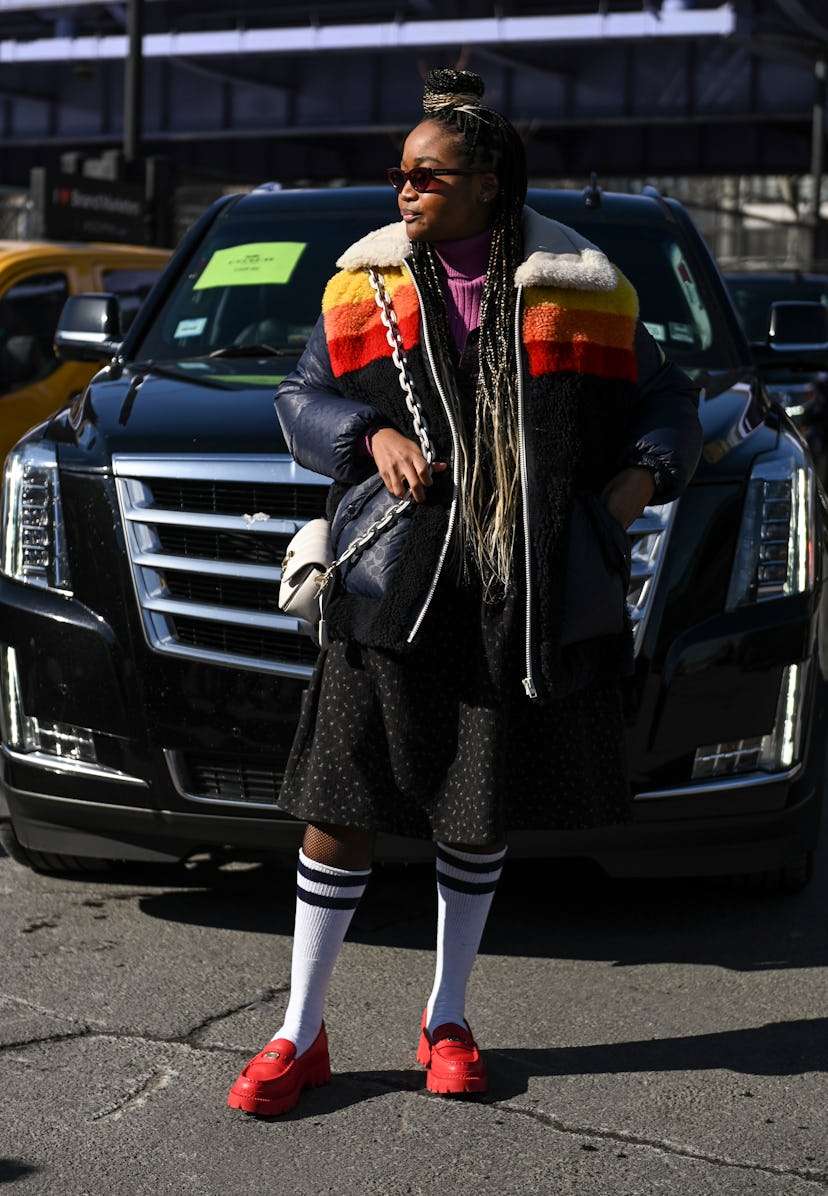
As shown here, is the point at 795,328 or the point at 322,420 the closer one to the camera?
the point at 322,420

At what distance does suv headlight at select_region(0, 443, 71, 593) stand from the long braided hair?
152cm

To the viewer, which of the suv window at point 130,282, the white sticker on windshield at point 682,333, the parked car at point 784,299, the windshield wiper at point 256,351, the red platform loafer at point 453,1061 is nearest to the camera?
the red platform loafer at point 453,1061

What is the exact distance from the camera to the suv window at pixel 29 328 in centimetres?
1088

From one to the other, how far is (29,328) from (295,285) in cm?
569

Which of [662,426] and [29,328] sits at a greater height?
[662,426]

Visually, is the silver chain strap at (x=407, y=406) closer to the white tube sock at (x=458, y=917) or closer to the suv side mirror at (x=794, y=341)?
the white tube sock at (x=458, y=917)

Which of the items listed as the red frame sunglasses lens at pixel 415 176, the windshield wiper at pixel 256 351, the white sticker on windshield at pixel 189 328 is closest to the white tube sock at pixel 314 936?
the red frame sunglasses lens at pixel 415 176

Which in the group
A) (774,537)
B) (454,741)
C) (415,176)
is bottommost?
(454,741)

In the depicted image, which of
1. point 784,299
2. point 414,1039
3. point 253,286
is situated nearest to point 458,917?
point 414,1039

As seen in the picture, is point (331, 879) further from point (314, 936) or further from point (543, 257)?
point (543, 257)

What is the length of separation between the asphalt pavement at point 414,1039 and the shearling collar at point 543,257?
1.55 meters

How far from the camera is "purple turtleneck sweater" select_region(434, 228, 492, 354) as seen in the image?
3537 mm

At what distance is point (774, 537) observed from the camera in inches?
183

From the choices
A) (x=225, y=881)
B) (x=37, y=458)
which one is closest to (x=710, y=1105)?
(x=225, y=881)
